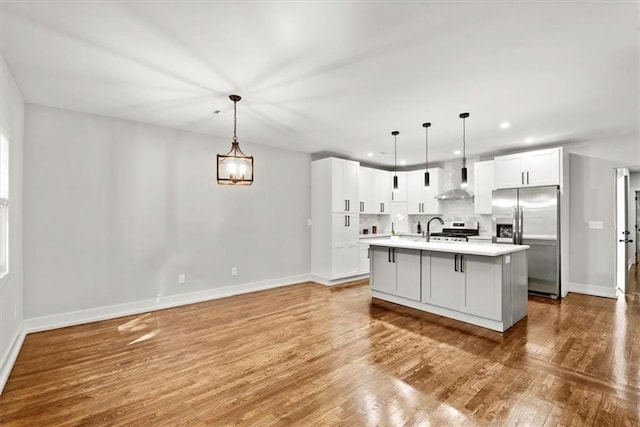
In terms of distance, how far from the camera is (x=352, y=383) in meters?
2.44

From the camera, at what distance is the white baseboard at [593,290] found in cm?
493

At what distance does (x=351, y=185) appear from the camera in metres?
6.32

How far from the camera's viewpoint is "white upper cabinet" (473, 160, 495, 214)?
5.93 m

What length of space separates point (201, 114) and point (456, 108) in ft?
10.8

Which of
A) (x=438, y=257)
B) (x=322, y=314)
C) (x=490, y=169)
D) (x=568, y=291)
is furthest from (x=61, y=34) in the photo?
(x=568, y=291)

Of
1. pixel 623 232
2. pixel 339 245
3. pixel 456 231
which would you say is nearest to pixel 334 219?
pixel 339 245

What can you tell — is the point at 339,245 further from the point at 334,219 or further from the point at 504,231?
the point at 504,231

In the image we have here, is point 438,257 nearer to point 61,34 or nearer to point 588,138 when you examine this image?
point 588,138

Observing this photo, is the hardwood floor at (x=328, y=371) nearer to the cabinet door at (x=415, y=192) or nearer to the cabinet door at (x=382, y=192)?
the cabinet door at (x=382, y=192)

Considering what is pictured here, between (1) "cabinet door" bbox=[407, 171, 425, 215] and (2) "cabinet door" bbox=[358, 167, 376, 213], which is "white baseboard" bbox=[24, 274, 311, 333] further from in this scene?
(1) "cabinet door" bbox=[407, 171, 425, 215]

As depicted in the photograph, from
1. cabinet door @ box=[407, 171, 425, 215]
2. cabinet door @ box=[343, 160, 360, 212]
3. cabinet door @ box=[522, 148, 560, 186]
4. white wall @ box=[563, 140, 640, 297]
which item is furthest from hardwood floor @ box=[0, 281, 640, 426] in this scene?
cabinet door @ box=[407, 171, 425, 215]

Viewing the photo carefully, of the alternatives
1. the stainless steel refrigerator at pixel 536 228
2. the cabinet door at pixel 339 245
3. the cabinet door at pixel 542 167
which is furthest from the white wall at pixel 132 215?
the cabinet door at pixel 542 167

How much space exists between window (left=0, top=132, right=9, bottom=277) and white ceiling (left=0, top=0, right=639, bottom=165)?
774 mm

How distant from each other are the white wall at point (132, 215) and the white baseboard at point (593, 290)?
5.35 metres
